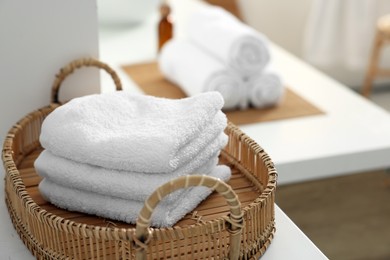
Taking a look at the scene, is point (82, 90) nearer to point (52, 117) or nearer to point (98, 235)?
point (52, 117)

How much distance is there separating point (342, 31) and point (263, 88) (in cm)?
161

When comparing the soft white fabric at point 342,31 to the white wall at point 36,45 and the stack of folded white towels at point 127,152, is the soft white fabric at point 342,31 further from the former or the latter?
the stack of folded white towels at point 127,152

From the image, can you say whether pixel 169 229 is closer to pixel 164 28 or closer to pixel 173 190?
pixel 173 190

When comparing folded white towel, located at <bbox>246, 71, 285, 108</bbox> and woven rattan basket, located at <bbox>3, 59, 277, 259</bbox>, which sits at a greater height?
woven rattan basket, located at <bbox>3, 59, 277, 259</bbox>

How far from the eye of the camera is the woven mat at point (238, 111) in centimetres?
160

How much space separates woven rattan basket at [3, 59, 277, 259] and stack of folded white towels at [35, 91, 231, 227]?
3 cm

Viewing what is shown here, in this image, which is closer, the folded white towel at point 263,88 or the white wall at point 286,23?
the folded white towel at point 263,88

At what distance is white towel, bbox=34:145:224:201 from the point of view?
83 cm

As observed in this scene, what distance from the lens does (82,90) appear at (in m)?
1.23

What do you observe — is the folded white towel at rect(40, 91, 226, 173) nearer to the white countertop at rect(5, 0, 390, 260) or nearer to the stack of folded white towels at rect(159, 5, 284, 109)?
the white countertop at rect(5, 0, 390, 260)

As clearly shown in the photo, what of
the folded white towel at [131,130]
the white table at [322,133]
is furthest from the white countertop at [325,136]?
the folded white towel at [131,130]

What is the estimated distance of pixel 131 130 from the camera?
2.87 feet

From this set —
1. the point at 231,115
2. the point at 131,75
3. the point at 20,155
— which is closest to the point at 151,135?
the point at 20,155

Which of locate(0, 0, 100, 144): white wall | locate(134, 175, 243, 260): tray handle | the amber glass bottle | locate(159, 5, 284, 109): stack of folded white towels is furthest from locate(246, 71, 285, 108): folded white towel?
locate(134, 175, 243, 260): tray handle
